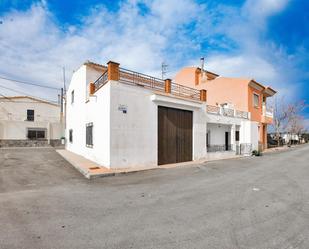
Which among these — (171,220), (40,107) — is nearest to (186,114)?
(171,220)

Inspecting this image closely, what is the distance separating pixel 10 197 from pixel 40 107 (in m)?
30.1

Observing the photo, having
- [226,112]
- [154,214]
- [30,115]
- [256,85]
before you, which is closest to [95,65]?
[226,112]

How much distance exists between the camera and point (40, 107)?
32.0 metres

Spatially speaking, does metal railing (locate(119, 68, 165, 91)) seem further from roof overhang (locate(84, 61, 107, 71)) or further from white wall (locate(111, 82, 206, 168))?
roof overhang (locate(84, 61, 107, 71))

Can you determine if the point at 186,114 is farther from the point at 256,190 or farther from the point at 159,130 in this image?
the point at 256,190

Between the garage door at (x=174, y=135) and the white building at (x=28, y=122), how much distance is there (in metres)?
21.9

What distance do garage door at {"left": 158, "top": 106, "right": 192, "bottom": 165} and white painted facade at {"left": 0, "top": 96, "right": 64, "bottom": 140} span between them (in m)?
23.0

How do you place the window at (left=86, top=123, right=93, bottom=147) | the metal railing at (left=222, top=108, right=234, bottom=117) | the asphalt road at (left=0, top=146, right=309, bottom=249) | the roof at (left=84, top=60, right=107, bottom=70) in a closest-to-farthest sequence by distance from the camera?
1. the asphalt road at (left=0, top=146, right=309, bottom=249)
2. the window at (left=86, top=123, right=93, bottom=147)
3. the roof at (left=84, top=60, right=107, bottom=70)
4. the metal railing at (left=222, top=108, right=234, bottom=117)

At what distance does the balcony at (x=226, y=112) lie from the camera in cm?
1750

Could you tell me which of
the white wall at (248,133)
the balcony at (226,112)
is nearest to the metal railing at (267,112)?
the balcony at (226,112)

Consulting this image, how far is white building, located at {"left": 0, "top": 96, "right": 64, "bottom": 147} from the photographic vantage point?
27.0 metres

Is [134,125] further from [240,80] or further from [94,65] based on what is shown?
[240,80]

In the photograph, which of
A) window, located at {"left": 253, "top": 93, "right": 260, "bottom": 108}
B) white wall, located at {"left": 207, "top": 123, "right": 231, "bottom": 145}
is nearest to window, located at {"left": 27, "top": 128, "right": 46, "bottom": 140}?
white wall, located at {"left": 207, "top": 123, "right": 231, "bottom": 145}

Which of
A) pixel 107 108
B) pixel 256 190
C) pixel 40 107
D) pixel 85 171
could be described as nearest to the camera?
pixel 256 190
